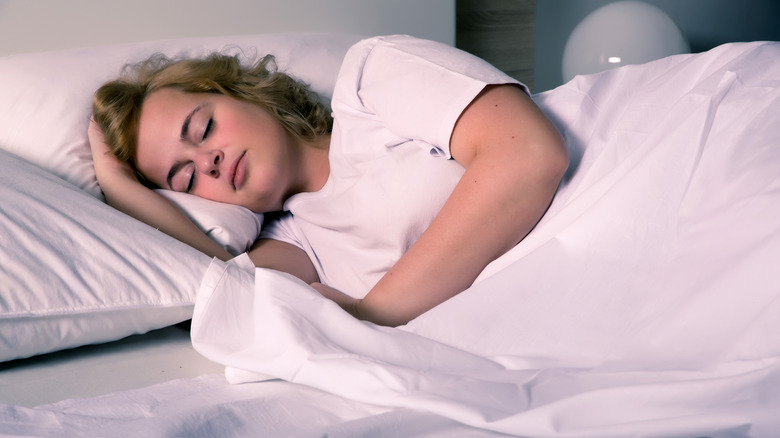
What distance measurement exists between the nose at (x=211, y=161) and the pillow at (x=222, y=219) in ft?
0.20

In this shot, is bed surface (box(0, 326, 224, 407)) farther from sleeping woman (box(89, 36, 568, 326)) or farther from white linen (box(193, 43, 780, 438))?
sleeping woman (box(89, 36, 568, 326))

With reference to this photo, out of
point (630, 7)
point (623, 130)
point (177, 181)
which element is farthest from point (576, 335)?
point (630, 7)

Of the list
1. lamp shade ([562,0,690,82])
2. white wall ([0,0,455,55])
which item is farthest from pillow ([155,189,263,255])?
lamp shade ([562,0,690,82])

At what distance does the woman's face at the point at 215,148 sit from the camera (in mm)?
1290

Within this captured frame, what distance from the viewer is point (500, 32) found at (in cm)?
285

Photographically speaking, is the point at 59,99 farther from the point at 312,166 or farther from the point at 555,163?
the point at 555,163

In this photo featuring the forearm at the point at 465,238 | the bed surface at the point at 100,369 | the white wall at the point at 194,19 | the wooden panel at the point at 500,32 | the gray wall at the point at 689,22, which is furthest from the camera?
the gray wall at the point at 689,22

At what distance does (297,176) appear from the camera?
139 cm

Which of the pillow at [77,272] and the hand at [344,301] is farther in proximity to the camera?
the hand at [344,301]

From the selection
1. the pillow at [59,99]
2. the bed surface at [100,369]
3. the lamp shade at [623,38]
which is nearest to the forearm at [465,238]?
the bed surface at [100,369]

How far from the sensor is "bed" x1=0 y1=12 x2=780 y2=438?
733mm

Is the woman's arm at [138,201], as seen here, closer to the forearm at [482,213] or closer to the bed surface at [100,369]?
the bed surface at [100,369]

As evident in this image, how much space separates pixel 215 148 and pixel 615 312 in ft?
2.32

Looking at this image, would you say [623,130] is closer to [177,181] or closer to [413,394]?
[413,394]
